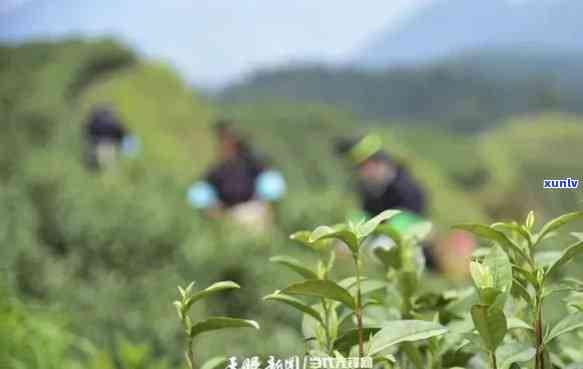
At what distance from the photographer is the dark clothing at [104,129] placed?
237 inches

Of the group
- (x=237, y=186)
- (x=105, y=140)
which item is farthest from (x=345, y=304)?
(x=105, y=140)

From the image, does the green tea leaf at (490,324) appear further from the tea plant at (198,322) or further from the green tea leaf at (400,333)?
the tea plant at (198,322)

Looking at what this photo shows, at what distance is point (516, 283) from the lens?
88 cm

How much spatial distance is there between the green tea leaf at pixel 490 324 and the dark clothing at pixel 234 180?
3942mm

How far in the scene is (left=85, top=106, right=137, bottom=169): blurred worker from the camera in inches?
223

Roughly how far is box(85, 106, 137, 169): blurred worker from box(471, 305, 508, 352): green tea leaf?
15.8 ft

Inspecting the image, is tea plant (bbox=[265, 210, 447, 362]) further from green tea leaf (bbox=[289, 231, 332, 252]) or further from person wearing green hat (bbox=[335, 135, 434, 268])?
person wearing green hat (bbox=[335, 135, 434, 268])

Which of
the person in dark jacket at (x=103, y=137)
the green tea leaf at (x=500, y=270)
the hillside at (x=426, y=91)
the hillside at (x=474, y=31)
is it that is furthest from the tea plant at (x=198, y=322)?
the hillside at (x=426, y=91)

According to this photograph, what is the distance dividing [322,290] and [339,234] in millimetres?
69

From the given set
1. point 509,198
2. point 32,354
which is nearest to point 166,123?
point 509,198

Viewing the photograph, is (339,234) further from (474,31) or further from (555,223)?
(474,31)

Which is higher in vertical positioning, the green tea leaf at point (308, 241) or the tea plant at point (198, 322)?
the green tea leaf at point (308, 241)

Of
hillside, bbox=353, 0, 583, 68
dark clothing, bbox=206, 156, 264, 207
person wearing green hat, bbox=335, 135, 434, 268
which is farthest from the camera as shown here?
hillside, bbox=353, 0, 583, 68

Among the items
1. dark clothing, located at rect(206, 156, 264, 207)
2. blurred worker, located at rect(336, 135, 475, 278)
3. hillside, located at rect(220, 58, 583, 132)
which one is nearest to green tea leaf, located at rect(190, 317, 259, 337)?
blurred worker, located at rect(336, 135, 475, 278)
